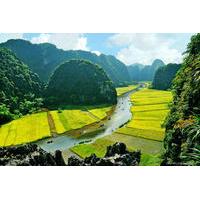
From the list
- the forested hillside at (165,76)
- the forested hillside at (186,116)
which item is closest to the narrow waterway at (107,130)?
the forested hillside at (165,76)

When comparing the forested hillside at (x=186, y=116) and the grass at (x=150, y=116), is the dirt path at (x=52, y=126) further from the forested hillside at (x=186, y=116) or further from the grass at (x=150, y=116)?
the forested hillside at (x=186, y=116)

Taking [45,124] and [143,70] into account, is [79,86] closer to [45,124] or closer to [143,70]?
[143,70]

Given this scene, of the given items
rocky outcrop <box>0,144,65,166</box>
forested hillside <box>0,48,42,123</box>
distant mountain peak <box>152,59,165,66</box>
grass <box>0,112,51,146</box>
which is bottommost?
rocky outcrop <box>0,144,65,166</box>

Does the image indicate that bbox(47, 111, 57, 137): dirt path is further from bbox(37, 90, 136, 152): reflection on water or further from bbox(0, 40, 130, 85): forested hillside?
bbox(0, 40, 130, 85): forested hillside

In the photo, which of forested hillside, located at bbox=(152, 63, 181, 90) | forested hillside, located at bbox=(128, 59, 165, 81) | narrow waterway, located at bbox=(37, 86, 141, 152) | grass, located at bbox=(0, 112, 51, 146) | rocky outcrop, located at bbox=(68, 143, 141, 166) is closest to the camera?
rocky outcrop, located at bbox=(68, 143, 141, 166)

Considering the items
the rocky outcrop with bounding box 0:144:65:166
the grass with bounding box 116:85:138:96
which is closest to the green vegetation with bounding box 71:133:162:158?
the rocky outcrop with bounding box 0:144:65:166
